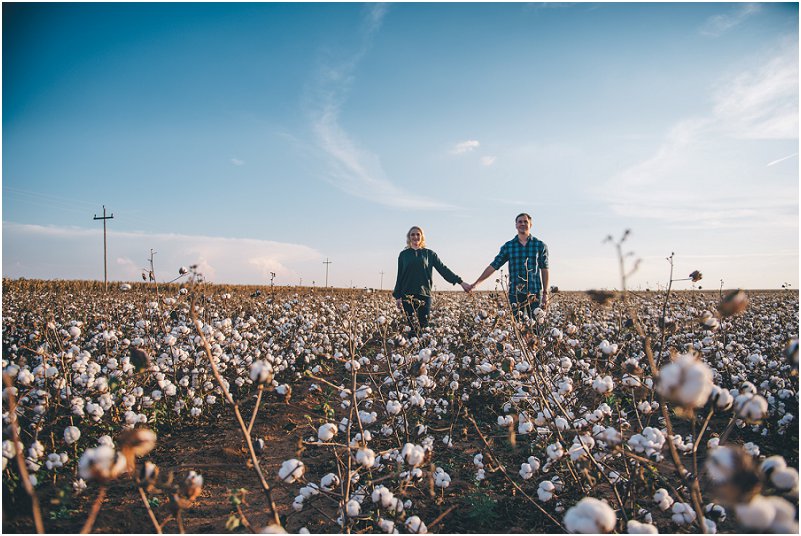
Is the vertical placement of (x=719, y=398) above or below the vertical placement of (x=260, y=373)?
below

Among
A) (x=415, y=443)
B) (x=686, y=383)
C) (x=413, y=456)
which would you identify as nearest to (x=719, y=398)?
(x=686, y=383)

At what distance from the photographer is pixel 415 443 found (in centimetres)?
380

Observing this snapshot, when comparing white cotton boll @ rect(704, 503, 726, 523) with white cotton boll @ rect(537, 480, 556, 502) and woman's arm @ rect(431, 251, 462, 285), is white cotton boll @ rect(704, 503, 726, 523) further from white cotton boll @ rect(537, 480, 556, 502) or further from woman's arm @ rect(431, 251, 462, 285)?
woman's arm @ rect(431, 251, 462, 285)

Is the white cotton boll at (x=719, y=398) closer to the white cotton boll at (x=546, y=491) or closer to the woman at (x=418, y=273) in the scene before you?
the white cotton boll at (x=546, y=491)

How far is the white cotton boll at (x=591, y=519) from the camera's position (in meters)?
1.22

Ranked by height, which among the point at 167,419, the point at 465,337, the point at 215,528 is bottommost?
the point at 215,528

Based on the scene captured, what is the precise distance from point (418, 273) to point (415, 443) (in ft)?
12.4

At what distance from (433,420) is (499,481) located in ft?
5.11

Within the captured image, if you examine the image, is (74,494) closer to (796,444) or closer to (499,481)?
(499,481)

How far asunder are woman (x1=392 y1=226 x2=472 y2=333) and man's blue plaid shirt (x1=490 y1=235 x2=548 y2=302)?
83 cm

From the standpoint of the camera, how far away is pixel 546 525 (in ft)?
9.96

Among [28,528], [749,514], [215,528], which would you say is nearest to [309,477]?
[215,528]

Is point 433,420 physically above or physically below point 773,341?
below

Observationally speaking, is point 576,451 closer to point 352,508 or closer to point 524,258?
point 352,508
